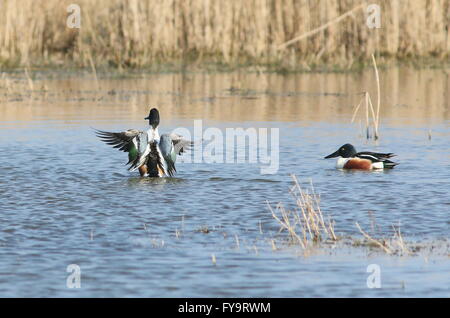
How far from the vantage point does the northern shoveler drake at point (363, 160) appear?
37.4 ft

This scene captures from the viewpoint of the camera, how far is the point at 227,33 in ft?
75.6

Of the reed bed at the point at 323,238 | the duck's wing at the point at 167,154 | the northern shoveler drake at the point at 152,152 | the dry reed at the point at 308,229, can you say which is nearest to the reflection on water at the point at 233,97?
the northern shoveler drake at the point at 152,152

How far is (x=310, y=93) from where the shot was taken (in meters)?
20.0

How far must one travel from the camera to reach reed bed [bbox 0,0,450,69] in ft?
74.6

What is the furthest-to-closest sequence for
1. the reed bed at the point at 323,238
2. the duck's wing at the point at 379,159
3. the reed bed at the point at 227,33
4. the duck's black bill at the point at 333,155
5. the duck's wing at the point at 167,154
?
the reed bed at the point at 227,33 → the duck's black bill at the point at 333,155 → the duck's wing at the point at 379,159 → the duck's wing at the point at 167,154 → the reed bed at the point at 323,238

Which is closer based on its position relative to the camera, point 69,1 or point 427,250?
point 427,250

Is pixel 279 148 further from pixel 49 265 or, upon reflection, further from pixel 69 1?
pixel 69 1

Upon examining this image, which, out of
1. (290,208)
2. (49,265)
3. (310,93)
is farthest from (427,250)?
(310,93)

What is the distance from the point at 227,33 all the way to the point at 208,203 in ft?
45.8

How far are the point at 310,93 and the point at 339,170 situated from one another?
8.54 m

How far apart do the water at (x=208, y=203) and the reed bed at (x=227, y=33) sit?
4.22 metres

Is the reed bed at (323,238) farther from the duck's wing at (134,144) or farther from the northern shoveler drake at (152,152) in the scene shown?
the duck's wing at (134,144)

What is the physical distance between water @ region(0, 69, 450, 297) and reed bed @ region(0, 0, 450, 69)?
166 inches

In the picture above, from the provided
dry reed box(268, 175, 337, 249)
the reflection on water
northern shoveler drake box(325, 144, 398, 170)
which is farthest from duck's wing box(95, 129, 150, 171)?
the reflection on water
